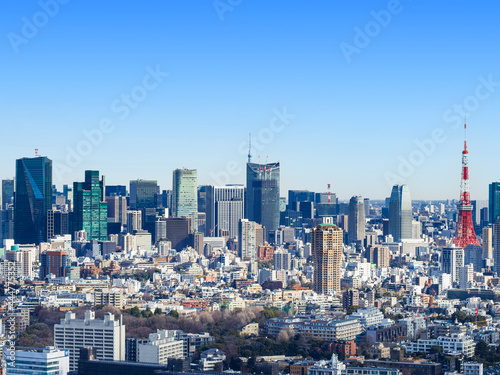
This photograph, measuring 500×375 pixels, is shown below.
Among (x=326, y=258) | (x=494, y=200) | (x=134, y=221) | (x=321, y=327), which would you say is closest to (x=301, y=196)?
(x=134, y=221)

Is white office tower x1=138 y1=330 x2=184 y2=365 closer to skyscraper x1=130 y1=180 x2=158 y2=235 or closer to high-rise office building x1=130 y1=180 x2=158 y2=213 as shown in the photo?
skyscraper x1=130 y1=180 x2=158 y2=235

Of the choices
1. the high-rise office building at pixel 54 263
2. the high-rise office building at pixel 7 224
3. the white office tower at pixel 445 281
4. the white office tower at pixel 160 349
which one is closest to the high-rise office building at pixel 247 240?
the high-rise office building at pixel 7 224

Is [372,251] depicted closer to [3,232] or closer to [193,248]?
[193,248]

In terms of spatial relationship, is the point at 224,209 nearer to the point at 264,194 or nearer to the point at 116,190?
the point at 264,194

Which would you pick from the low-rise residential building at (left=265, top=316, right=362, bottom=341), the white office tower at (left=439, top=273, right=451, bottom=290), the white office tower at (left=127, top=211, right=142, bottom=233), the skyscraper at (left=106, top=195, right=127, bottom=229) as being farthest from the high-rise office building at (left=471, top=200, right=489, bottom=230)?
the low-rise residential building at (left=265, top=316, right=362, bottom=341)

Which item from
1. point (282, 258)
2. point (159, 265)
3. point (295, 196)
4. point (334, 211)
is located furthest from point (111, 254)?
point (295, 196)

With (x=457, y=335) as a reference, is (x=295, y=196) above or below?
above

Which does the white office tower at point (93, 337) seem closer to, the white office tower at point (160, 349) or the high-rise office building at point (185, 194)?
the white office tower at point (160, 349)
